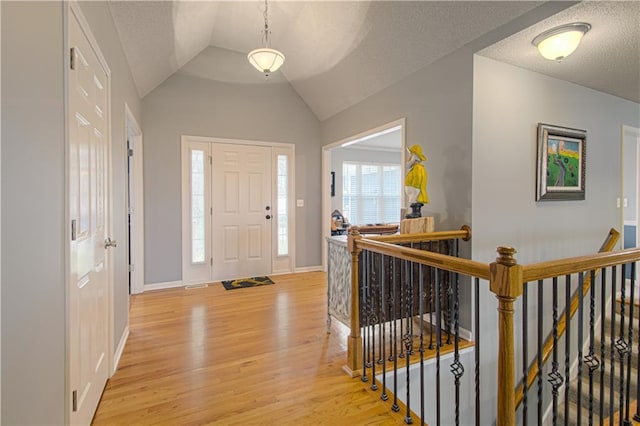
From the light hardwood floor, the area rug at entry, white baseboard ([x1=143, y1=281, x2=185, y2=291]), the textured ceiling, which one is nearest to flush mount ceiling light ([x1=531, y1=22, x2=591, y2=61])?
the textured ceiling

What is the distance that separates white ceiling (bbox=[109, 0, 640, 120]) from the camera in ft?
7.79

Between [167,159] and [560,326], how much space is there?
4.90 m

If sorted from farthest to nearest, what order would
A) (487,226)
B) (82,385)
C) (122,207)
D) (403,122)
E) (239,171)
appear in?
(239,171)
(403,122)
(487,226)
(122,207)
(82,385)

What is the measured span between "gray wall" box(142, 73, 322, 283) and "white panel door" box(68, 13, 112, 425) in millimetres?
2154

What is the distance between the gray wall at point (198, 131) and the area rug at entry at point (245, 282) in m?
0.65

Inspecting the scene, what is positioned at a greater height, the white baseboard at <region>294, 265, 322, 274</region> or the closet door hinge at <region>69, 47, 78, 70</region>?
the closet door hinge at <region>69, 47, 78, 70</region>

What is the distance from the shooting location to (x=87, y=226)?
62.7 inches

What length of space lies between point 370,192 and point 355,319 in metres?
5.55

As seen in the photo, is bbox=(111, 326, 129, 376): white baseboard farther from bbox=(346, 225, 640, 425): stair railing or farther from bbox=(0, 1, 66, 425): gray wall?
bbox=(346, 225, 640, 425): stair railing

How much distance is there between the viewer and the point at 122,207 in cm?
252

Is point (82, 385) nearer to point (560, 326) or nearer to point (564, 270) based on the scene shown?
point (564, 270)

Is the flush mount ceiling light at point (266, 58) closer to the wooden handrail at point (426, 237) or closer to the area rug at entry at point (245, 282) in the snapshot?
the wooden handrail at point (426, 237)

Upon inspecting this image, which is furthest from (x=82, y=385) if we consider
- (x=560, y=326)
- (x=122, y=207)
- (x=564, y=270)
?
(x=560, y=326)

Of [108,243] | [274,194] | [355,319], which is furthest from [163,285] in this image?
[355,319]
